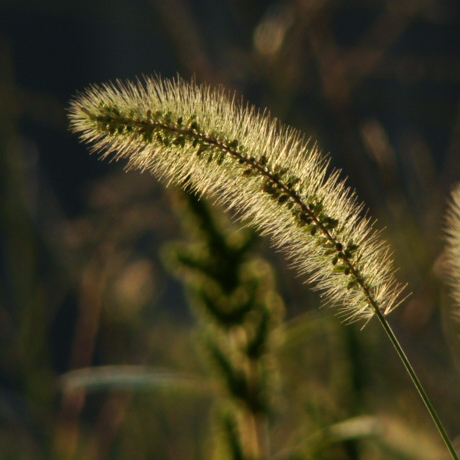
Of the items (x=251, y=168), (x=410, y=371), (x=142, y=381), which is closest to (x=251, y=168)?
(x=251, y=168)

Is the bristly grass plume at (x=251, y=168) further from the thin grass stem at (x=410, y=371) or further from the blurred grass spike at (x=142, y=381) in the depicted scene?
the blurred grass spike at (x=142, y=381)

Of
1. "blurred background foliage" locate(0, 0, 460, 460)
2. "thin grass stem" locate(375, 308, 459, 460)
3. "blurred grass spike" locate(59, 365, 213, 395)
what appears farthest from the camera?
"blurred background foliage" locate(0, 0, 460, 460)

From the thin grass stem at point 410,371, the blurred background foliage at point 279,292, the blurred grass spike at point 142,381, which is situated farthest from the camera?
the blurred background foliage at point 279,292

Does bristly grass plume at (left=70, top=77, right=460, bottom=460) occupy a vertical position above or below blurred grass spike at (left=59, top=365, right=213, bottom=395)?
above

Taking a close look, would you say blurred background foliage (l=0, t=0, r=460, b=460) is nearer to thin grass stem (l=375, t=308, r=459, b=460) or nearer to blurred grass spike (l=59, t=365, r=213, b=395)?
blurred grass spike (l=59, t=365, r=213, b=395)

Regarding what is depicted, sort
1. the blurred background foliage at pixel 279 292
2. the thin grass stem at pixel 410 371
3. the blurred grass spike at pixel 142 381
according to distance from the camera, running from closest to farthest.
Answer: the thin grass stem at pixel 410 371
the blurred grass spike at pixel 142 381
the blurred background foliage at pixel 279 292

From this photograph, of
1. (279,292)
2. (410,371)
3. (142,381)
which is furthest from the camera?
(279,292)

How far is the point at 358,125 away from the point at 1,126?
95 centimetres

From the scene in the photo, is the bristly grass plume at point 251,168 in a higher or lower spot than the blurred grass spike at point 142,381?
higher

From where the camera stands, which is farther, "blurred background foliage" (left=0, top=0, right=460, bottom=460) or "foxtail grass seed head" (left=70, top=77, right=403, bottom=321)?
"blurred background foliage" (left=0, top=0, right=460, bottom=460)

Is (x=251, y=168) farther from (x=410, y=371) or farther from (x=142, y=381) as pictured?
(x=142, y=381)

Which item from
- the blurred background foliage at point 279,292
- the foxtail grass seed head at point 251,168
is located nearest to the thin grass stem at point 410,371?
the foxtail grass seed head at point 251,168

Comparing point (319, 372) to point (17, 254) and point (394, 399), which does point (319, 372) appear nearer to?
point (394, 399)

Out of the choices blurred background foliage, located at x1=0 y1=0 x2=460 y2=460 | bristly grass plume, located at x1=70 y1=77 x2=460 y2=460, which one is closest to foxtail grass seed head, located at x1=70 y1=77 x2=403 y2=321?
bristly grass plume, located at x1=70 y1=77 x2=460 y2=460
